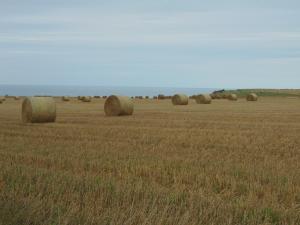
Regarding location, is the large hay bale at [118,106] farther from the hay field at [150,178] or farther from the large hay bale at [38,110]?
the hay field at [150,178]

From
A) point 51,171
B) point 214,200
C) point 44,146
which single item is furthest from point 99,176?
point 44,146

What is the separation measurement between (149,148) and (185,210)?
600cm

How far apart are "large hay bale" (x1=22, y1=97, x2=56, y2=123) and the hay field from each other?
14.7 feet

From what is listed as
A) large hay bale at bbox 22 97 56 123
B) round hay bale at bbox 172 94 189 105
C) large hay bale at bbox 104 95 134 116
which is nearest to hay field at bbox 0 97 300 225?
large hay bale at bbox 22 97 56 123

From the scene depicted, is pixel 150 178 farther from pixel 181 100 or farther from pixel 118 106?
pixel 181 100

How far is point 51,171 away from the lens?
28.8ft

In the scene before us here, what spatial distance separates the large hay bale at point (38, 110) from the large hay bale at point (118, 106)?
14.0 ft

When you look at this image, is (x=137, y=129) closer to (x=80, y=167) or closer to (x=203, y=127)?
(x=203, y=127)

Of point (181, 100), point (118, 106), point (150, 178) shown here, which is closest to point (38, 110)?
point (118, 106)

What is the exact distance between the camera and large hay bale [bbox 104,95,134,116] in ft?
78.5

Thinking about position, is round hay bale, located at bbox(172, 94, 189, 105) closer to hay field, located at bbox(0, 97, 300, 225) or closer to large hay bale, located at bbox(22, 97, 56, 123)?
large hay bale, located at bbox(22, 97, 56, 123)

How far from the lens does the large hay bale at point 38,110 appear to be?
19750 mm

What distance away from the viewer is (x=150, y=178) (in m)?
8.48

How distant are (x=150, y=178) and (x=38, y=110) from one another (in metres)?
12.2
